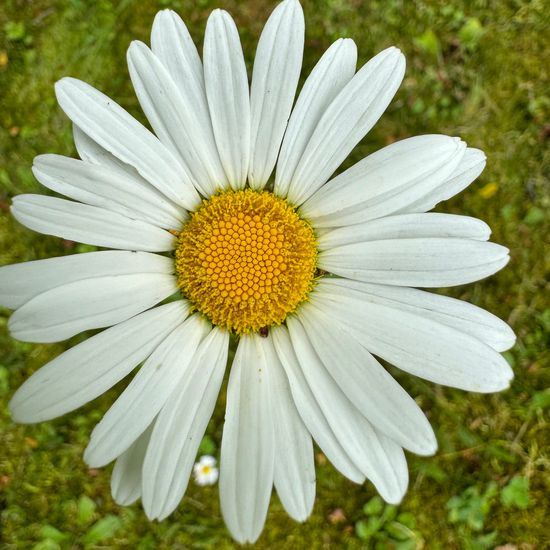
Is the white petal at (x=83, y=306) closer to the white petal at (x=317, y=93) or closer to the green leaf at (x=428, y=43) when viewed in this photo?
the white petal at (x=317, y=93)

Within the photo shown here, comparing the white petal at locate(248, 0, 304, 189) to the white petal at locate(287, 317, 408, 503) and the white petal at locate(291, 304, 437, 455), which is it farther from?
the white petal at locate(287, 317, 408, 503)

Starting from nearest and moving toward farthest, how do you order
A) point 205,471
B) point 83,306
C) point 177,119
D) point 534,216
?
1. point 83,306
2. point 177,119
3. point 205,471
4. point 534,216

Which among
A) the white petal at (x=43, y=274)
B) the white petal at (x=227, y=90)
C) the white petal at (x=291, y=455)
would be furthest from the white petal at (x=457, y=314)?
the white petal at (x=43, y=274)

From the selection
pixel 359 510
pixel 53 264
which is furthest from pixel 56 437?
pixel 359 510

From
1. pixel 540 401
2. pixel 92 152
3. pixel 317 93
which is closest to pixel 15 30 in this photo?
pixel 92 152

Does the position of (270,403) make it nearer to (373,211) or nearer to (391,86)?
(373,211)

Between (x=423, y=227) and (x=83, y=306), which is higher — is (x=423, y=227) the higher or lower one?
the lower one

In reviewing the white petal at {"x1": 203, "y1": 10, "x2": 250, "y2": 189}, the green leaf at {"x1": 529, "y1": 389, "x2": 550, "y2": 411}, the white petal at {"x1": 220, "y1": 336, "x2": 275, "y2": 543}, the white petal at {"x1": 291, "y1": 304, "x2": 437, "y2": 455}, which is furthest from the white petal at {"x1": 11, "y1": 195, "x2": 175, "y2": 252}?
the green leaf at {"x1": 529, "y1": 389, "x2": 550, "y2": 411}

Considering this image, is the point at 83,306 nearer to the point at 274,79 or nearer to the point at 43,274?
the point at 43,274
